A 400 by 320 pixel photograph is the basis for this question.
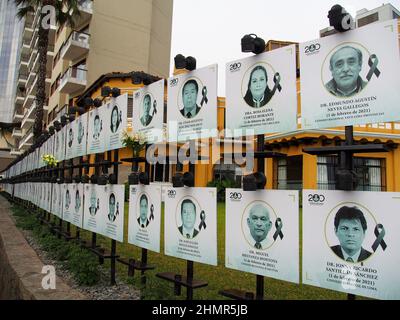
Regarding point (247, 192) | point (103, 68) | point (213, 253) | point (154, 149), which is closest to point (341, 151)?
point (247, 192)

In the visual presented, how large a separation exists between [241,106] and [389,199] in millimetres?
1503

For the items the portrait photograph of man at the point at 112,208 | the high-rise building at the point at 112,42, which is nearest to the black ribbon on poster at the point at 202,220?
the portrait photograph of man at the point at 112,208

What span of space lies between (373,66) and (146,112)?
→ 2842mm

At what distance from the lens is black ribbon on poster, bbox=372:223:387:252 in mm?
2384

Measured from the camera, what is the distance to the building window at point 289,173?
1705 cm

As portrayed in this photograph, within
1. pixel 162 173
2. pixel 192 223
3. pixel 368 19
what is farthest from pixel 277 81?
pixel 368 19

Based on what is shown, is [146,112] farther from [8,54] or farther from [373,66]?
[8,54]

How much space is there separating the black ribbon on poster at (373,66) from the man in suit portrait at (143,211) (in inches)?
113

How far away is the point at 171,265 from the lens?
18.5 ft

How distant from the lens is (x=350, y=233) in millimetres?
2535

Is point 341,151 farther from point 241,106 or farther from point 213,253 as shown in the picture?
point 213,253

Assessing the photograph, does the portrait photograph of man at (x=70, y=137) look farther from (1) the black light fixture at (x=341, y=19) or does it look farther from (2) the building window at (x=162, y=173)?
(2) the building window at (x=162, y=173)

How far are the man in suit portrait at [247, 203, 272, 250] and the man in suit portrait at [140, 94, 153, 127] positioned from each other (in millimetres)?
2003

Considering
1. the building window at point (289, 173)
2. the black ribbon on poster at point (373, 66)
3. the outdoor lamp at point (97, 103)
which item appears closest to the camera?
the black ribbon on poster at point (373, 66)
